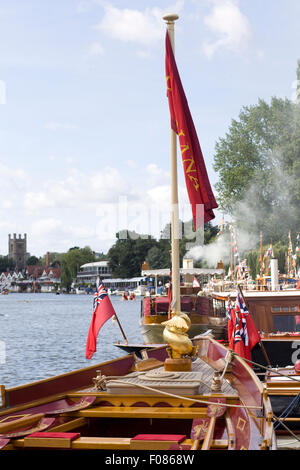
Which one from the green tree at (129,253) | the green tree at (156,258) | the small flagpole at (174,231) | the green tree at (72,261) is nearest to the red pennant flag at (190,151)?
the small flagpole at (174,231)

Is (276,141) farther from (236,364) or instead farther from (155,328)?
(236,364)

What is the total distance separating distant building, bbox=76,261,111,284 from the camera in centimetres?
16900

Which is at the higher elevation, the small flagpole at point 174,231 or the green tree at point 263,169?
the green tree at point 263,169

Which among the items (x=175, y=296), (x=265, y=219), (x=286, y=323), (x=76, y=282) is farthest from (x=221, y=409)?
(x=76, y=282)

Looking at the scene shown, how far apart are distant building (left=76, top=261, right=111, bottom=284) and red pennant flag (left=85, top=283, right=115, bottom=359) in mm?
150777

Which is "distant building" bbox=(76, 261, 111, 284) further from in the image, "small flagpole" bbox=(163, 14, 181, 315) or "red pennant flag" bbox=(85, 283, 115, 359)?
"small flagpole" bbox=(163, 14, 181, 315)

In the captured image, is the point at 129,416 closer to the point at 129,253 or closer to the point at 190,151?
the point at 190,151

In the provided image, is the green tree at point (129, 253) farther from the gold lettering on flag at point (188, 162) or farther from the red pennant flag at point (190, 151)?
the gold lettering on flag at point (188, 162)

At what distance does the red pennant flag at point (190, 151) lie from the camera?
870 cm

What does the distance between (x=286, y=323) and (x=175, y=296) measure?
12937 mm

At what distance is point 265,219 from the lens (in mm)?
53562

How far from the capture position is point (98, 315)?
1505 cm

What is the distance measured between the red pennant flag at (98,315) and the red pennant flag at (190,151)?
6018mm
